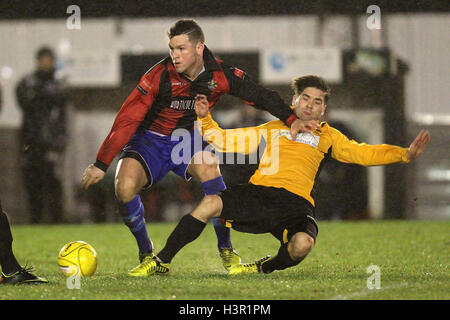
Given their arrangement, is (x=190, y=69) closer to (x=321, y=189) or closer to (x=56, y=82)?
(x=56, y=82)

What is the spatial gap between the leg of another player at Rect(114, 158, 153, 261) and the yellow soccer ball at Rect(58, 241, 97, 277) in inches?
15.8

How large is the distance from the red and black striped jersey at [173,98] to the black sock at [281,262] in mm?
906

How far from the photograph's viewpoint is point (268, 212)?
15.1ft

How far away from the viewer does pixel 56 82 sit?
9.96m

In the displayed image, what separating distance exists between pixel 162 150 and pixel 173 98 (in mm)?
389

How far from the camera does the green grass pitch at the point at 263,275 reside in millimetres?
3963

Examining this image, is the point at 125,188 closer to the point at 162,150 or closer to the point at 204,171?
the point at 162,150

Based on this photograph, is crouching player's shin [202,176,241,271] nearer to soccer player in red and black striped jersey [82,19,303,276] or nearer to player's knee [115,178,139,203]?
soccer player in red and black striped jersey [82,19,303,276]

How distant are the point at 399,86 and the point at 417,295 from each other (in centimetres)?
839

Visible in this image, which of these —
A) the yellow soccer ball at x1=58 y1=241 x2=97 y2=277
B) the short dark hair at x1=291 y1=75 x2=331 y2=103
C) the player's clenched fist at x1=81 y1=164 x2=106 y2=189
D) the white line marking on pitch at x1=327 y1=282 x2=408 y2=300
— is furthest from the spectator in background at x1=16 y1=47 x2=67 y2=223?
the white line marking on pitch at x1=327 y1=282 x2=408 y2=300

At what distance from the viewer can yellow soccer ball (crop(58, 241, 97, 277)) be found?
477 centimetres

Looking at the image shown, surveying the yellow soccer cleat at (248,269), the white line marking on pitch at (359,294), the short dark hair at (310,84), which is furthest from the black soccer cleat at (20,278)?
the short dark hair at (310,84)

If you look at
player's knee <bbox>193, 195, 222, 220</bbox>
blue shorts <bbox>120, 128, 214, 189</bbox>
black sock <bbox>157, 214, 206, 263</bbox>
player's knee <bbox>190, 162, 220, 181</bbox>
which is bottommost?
black sock <bbox>157, 214, 206, 263</bbox>
